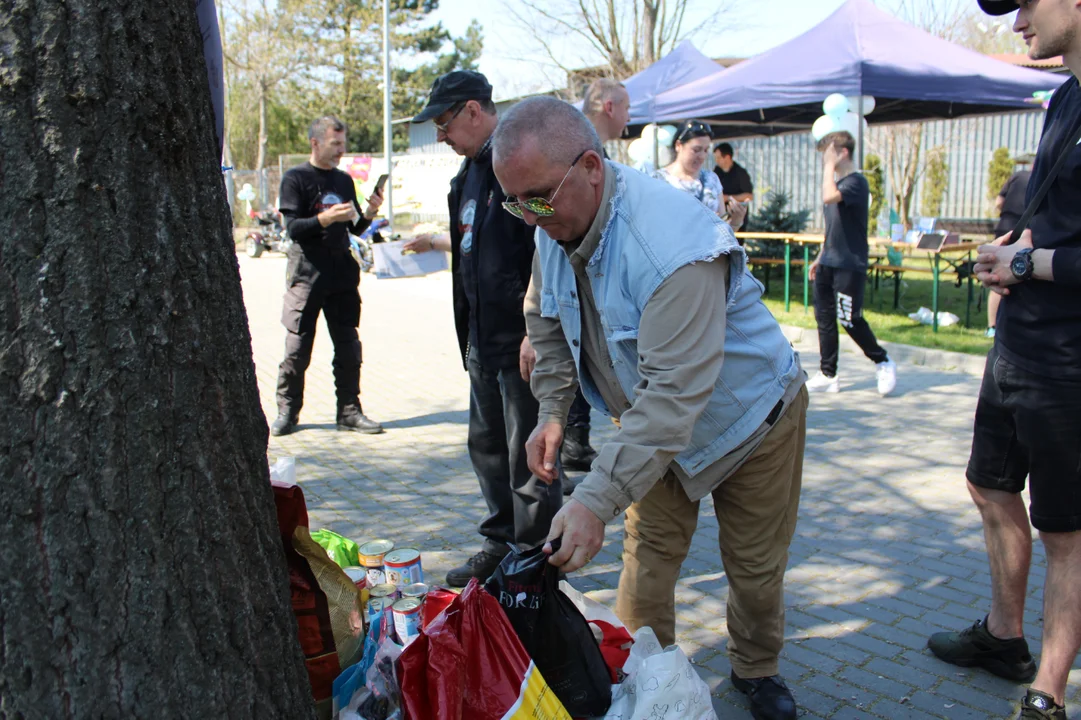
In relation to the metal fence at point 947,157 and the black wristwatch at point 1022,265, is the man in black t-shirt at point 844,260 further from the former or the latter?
the metal fence at point 947,157

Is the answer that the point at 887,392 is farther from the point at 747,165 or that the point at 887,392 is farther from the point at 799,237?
the point at 747,165

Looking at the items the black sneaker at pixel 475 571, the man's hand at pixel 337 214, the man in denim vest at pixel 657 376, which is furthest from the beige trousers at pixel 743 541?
the man's hand at pixel 337 214

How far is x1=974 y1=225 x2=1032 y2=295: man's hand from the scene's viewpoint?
2.80 metres

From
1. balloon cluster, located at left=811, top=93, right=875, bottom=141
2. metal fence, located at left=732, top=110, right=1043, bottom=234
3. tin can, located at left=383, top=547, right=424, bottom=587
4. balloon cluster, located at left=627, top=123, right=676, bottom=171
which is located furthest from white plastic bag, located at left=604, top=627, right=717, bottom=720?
metal fence, located at left=732, top=110, right=1043, bottom=234

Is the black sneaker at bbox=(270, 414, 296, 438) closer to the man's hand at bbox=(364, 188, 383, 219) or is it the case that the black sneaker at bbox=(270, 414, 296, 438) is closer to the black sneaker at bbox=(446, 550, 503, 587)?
the man's hand at bbox=(364, 188, 383, 219)

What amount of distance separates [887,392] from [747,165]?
55.1 feet

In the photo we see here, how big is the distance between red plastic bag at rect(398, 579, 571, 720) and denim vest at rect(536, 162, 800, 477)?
741mm

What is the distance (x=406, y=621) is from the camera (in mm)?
2818

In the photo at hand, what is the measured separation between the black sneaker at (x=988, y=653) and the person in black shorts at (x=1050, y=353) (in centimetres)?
24

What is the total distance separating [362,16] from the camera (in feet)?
133

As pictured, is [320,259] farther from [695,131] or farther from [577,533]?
[577,533]

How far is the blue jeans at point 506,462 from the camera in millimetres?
3949

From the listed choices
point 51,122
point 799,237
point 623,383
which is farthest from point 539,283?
point 799,237

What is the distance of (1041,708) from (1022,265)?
1343mm
